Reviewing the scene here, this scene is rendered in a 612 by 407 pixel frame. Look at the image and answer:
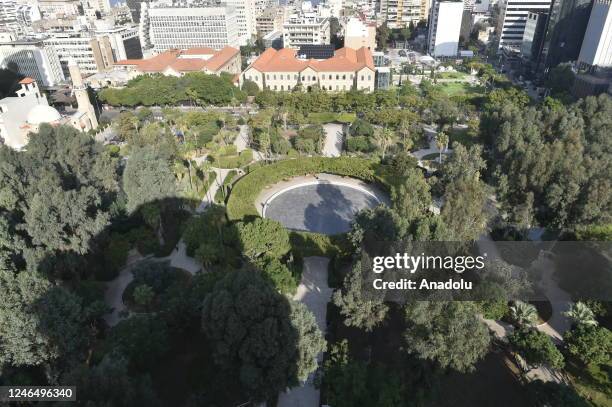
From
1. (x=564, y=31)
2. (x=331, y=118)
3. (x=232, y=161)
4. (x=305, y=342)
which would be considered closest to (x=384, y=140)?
(x=331, y=118)

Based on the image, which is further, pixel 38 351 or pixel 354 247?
pixel 354 247

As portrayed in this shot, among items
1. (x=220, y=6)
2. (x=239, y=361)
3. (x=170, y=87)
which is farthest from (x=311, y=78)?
(x=239, y=361)

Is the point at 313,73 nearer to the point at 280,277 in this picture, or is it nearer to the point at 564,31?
the point at 564,31

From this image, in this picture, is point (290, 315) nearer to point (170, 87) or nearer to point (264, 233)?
point (264, 233)

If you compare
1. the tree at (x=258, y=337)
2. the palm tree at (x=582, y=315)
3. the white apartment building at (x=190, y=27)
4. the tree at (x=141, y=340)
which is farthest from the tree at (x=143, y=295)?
the white apartment building at (x=190, y=27)

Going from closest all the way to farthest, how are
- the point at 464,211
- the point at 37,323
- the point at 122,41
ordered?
the point at 37,323 → the point at 464,211 → the point at 122,41
